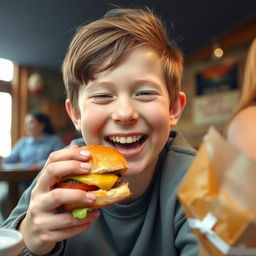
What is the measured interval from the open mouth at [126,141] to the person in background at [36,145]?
3675 millimetres

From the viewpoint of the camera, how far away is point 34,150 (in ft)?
14.7

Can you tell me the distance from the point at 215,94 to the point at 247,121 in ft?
18.3

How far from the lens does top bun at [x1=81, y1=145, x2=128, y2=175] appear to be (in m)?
0.70

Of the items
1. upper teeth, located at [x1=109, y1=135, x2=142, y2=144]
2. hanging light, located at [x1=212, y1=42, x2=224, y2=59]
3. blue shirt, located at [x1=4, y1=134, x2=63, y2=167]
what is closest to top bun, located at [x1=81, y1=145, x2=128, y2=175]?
upper teeth, located at [x1=109, y1=135, x2=142, y2=144]

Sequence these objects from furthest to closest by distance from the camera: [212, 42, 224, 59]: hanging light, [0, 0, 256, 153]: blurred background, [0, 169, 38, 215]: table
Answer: [212, 42, 224, 59]: hanging light
[0, 0, 256, 153]: blurred background
[0, 169, 38, 215]: table

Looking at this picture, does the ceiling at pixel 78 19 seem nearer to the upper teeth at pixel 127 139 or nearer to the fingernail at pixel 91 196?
the upper teeth at pixel 127 139

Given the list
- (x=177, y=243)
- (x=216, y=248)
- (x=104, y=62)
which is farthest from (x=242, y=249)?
(x=104, y=62)

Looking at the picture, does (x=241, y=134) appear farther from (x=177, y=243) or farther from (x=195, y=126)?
(x=195, y=126)

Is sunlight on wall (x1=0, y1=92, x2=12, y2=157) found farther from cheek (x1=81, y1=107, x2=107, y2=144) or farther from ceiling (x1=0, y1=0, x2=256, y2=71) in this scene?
cheek (x1=81, y1=107, x2=107, y2=144)

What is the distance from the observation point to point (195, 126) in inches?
255

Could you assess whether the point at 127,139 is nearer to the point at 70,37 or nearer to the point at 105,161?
the point at 105,161

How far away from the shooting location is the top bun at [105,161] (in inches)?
27.6

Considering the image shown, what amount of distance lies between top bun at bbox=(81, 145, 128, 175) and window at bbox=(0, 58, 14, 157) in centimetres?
638

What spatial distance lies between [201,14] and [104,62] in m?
4.17
